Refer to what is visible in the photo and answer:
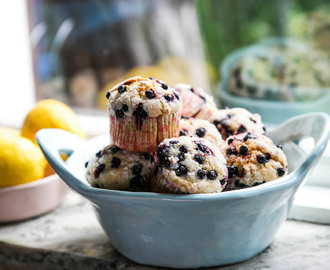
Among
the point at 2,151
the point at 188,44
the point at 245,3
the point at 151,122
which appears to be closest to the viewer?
the point at 151,122

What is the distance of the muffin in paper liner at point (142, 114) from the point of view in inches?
26.0

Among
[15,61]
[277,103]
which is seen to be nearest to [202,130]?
[277,103]

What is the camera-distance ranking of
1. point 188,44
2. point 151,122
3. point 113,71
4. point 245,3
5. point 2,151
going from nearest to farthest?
1. point 151,122
2. point 2,151
3. point 245,3
4. point 188,44
5. point 113,71

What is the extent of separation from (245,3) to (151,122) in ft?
2.27

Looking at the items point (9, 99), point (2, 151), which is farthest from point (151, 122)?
point (9, 99)

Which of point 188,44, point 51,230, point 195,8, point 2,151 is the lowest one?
point 51,230

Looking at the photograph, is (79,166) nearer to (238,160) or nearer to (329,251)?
(238,160)

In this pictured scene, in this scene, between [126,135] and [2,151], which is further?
[2,151]

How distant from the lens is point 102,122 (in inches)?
51.4

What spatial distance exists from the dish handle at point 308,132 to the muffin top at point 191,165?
12 cm

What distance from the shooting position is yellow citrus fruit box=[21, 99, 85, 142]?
965 mm

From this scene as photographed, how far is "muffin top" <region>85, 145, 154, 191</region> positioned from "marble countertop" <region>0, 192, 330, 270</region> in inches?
2.6

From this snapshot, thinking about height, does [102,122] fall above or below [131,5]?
below

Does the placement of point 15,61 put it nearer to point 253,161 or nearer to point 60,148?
point 60,148
